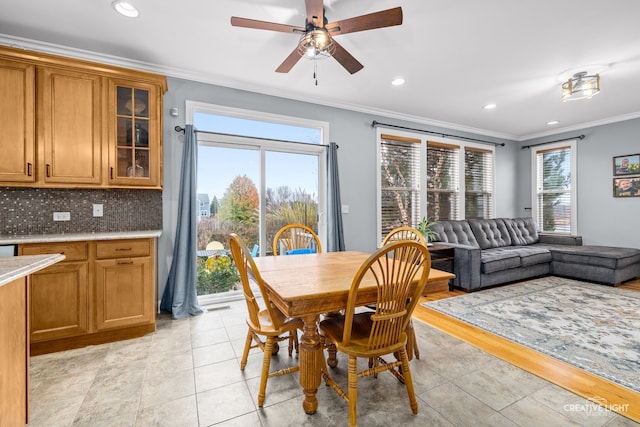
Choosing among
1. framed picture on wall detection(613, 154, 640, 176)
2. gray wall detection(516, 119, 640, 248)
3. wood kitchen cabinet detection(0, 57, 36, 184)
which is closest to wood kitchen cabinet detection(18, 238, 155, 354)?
wood kitchen cabinet detection(0, 57, 36, 184)

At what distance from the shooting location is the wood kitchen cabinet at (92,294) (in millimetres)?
2252

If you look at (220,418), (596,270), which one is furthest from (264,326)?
(596,270)

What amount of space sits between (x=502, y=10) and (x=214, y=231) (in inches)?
137

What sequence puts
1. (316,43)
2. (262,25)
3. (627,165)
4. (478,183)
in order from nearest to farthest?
(262,25)
(316,43)
(627,165)
(478,183)

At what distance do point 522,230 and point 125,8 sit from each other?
648 cm

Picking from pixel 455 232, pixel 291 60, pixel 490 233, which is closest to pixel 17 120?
pixel 291 60

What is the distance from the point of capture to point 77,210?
2.79 metres

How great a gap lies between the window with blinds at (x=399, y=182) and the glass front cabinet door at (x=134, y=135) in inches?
124

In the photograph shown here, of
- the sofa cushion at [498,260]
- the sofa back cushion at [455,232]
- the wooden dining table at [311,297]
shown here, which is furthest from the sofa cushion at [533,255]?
the wooden dining table at [311,297]

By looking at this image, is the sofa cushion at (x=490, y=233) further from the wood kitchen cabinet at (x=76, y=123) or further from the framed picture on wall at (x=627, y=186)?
the wood kitchen cabinet at (x=76, y=123)

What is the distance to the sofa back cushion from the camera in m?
4.45

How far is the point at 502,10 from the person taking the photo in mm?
2209

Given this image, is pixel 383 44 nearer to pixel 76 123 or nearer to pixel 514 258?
pixel 76 123

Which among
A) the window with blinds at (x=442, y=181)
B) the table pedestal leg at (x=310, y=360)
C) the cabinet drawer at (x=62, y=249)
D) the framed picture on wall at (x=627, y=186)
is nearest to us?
the table pedestal leg at (x=310, y=360)
